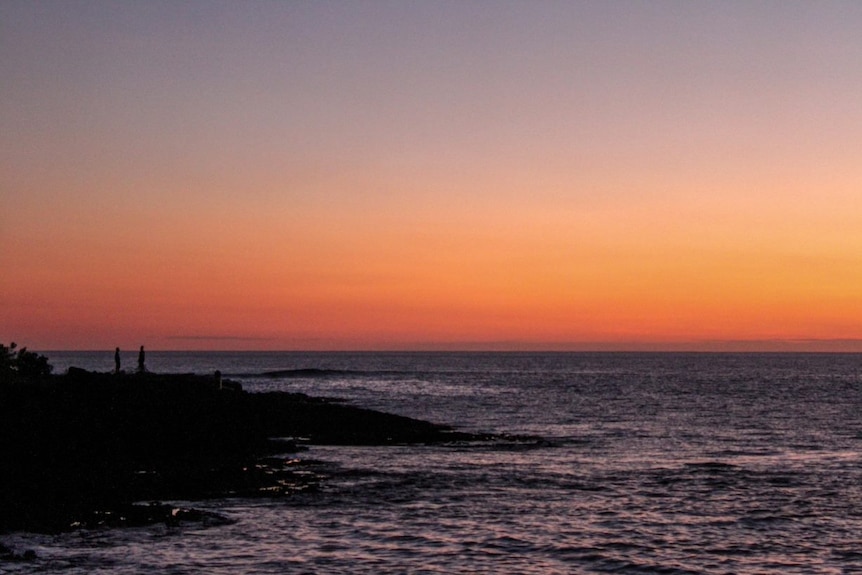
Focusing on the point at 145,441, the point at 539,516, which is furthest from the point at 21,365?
the point at 539,516

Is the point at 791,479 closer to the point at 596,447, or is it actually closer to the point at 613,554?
the point at 596,447

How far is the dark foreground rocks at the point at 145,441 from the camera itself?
24781 mm

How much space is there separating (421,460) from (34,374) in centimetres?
2727

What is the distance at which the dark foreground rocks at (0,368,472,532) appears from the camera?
81.3 feet

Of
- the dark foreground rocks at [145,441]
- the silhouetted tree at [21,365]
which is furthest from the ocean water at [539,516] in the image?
the silhouetted tree at [21,365]

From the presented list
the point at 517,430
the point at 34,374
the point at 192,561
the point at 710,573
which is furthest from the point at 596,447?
the point at 34,374

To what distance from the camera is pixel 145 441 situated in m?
37.2

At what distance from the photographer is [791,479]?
3350 cm

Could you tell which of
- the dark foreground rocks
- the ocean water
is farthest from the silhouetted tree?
the ocean water

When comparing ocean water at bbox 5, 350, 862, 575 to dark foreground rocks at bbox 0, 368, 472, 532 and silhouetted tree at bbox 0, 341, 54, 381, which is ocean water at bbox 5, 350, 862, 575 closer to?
dark foreground rocks at bbox 0, 368, 472, 532

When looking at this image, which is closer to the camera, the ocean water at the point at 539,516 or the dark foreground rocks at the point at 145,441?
the ocean water at the point at 539,516

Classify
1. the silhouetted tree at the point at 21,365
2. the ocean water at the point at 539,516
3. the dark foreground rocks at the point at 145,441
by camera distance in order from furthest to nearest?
the silhouetted tree at the point at 21,365, the dark foreground rocks at the point at 145,441, the ocean water at the point at 539,516

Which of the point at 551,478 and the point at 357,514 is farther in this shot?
the point at 551,478

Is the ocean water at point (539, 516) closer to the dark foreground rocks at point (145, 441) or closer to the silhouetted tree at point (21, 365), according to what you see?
the dark foreground rocks at point (145, 441)
